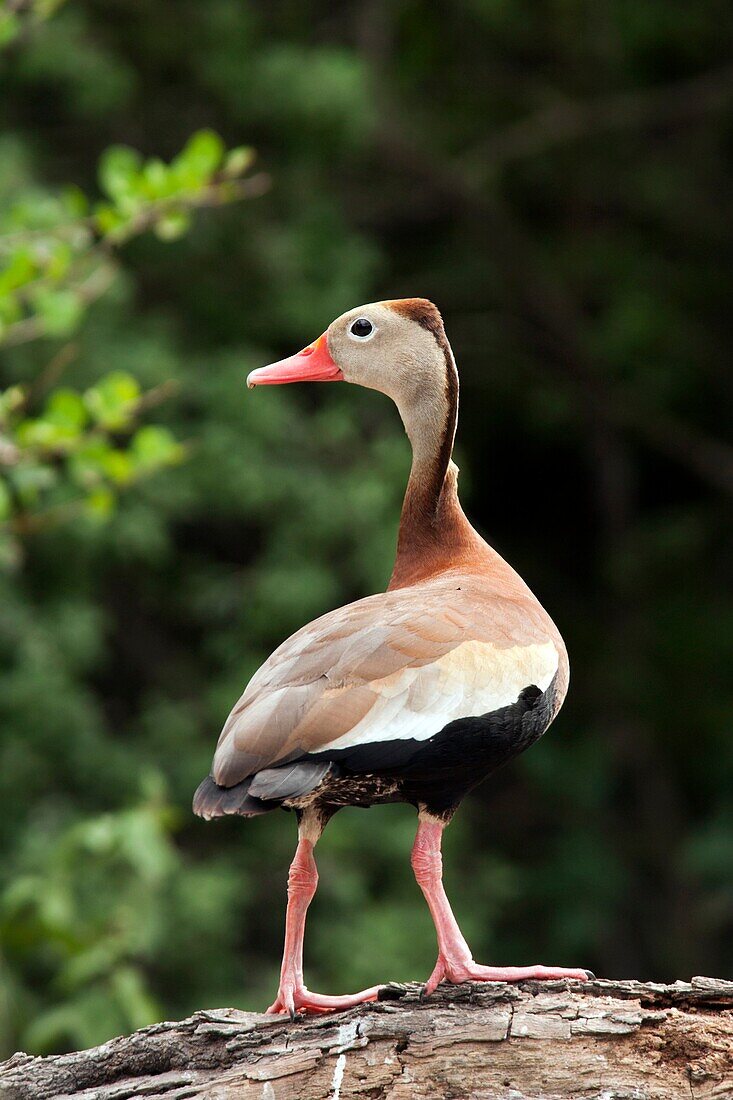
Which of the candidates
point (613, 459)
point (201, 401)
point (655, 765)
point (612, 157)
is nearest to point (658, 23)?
point (612, 157)

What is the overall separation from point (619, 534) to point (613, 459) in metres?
0.56

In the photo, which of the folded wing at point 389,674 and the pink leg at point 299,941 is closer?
the folded wing at point 389,674

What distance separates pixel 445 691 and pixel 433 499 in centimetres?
60

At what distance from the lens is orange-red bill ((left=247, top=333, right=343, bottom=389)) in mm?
3371

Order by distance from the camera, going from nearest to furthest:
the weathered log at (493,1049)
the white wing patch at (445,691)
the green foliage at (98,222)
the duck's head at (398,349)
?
the white wing patch at (445,691) → the weathered log at (493,1049) → the duck's head at (398,349) → the green foliage at (98,222)

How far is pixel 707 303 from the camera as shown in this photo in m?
10.5

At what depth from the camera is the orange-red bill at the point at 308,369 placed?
11.1 ft

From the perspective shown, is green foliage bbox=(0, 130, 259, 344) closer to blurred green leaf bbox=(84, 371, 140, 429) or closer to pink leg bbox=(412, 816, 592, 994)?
blurred green leaf bbox=(84, 371, 140, 429)

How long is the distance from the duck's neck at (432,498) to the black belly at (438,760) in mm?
466

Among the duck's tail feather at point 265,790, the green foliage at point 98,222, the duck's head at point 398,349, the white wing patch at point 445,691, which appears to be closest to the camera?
the duck's tail feather at point 265,790

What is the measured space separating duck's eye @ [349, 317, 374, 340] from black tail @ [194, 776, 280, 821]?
3.40 ft

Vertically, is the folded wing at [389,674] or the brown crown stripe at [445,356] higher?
the brown crown stripe at [445,356]

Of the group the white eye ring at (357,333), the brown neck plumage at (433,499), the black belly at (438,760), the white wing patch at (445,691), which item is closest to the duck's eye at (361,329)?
the white eye ring at (357,333)

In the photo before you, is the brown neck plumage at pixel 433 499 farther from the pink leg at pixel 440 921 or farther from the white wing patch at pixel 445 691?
the pink leg at pixel 440 921
